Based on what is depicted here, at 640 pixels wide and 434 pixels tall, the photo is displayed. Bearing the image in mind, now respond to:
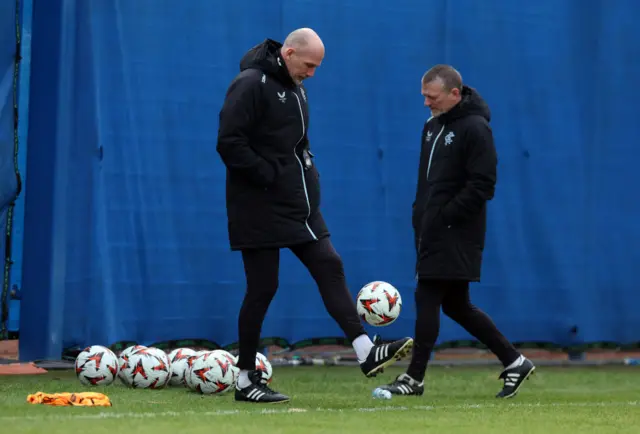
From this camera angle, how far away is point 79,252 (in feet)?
25.8

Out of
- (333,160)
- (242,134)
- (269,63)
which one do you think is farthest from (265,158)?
(333,160)

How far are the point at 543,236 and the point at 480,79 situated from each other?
4.35ft

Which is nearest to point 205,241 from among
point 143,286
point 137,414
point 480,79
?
point 143,286

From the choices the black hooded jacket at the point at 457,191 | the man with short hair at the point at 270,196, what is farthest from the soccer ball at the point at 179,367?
the black hooded jacket at the point at 457,191

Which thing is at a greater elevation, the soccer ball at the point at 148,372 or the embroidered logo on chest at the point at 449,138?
the embroidered logo on chest at the point at 449,138

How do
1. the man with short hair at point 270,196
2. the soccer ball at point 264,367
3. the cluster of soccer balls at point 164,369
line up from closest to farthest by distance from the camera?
1. the man with short hair at point 270,196
2. the cluster of soccer balls at point 164,369
3. the soccer ball at point 264,367

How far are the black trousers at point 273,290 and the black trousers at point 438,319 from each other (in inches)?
31.0

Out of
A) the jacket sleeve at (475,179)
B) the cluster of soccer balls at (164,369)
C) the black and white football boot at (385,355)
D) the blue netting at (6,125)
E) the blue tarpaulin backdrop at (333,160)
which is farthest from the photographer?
the blue tarpaulin backdrop at (333,160)

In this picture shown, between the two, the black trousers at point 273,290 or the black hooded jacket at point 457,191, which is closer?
the black trousers at point 273,290

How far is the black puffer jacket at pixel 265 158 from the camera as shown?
5.29 meters

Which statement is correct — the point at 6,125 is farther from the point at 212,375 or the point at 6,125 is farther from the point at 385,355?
the point at 385,355

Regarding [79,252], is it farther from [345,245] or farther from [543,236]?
[543,236]

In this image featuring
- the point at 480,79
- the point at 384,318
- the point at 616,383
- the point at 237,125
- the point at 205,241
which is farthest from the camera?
the point at 480,79

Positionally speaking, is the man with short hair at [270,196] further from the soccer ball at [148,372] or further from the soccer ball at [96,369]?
the soccer ball at [96,369]
